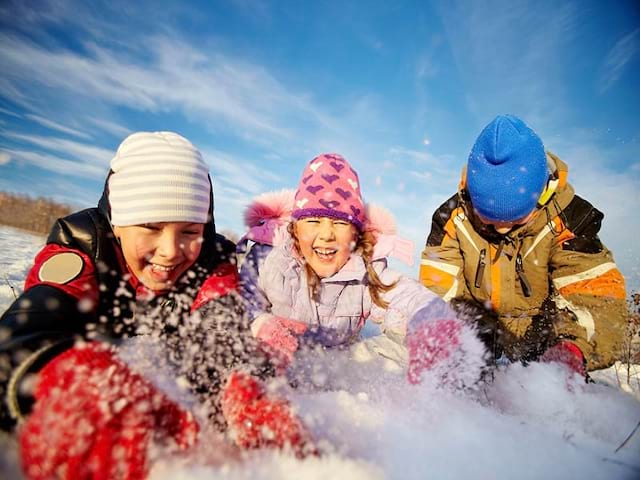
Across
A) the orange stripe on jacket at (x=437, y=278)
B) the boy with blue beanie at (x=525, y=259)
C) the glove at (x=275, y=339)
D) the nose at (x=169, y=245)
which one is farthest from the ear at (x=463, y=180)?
the nose at (x=169, y=245)

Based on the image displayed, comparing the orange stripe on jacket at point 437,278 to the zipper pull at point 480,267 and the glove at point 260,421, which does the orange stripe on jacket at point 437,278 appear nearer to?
the zipper pull at point 480,267

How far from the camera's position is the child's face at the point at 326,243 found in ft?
8.32

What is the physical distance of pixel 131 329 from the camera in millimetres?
2174

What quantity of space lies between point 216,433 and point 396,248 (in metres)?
1.85

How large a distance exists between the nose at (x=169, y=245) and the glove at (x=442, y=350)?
1.46 m

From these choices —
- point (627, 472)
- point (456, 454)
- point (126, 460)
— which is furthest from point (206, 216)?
point (627, 472)

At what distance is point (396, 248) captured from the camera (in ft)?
8.96

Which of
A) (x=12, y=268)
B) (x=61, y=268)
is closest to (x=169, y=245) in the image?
(x=61, y=268)

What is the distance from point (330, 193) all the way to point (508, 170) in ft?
3.87

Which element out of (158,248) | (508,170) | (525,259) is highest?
(508,170)

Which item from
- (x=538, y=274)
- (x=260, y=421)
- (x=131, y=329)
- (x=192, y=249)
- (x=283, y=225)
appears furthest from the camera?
(x=538, y=274)

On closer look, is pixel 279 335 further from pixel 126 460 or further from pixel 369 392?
pixel 126 460

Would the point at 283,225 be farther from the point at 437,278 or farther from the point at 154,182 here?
the point at 437,278

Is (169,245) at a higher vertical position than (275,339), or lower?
higher
